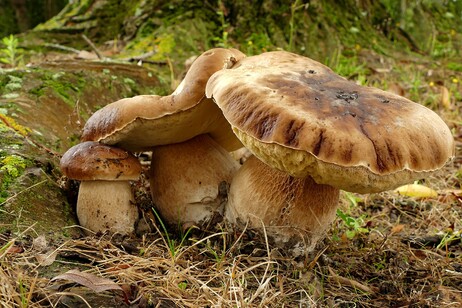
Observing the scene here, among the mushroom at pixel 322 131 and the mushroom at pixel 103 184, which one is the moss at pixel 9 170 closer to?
the mushroom at pixel 103 184

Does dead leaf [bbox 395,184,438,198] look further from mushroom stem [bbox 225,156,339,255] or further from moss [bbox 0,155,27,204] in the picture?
moss [bbox 0,155,27,204]

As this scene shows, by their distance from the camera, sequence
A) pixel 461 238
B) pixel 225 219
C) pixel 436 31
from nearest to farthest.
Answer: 1. pixel 225 219
2. pixel 461 238
3. pixel 436 31

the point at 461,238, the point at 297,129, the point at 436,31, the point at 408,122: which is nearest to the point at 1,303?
the point at 297,129

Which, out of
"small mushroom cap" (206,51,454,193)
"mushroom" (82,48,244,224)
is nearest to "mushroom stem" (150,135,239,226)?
"mushroom" (82,48,244,224)

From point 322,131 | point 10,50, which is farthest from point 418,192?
point 10,50

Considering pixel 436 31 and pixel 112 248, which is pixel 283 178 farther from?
pixel 436 31

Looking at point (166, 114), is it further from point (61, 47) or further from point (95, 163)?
point (61, 47)
